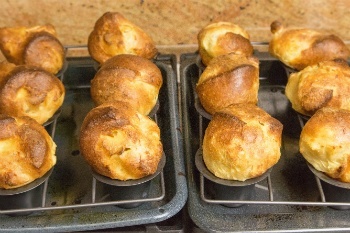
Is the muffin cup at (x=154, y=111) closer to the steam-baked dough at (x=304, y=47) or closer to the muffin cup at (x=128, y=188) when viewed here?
the muffin cup at (x=128, y=188)

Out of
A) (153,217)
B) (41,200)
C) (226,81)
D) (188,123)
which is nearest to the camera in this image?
(153,217)

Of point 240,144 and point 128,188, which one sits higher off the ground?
point 240,144

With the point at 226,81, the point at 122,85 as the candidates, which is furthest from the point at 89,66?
the point at 226,81

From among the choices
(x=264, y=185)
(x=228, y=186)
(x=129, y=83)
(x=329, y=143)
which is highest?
(x=129, y=83)

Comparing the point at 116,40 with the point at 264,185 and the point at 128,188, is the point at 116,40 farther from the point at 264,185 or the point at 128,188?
the point at 264,185

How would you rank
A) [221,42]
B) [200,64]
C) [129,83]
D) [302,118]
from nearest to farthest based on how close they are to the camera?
[129,83] < [302,118] < [221,42] < [200,64]

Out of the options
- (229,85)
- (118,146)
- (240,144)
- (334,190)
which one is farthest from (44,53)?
(334,190)

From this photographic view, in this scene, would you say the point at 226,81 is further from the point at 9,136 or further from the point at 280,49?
the point at 9,136
